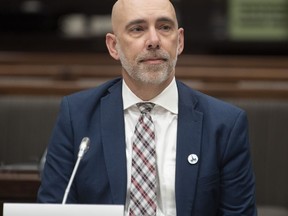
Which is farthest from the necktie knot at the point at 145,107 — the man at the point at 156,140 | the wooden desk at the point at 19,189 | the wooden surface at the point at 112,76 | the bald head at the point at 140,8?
the wooden surface at the point at 112,76

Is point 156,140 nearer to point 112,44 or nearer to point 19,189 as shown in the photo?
point 112,44

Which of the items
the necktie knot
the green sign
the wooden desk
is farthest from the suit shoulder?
the green sign

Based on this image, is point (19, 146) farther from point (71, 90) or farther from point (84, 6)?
point (84, 6)

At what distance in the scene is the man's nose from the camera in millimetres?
1986

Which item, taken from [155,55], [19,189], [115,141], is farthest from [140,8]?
[19,189]

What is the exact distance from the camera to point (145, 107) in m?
2.13

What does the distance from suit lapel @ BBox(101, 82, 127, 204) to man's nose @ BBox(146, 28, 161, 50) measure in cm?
23

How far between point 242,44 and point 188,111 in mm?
5710

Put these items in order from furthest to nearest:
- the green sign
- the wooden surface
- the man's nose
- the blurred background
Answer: the green sign
the wooden surface
the blurred background
the man's nose

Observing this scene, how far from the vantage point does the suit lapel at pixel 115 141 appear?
79.9 inches

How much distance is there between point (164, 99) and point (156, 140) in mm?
119

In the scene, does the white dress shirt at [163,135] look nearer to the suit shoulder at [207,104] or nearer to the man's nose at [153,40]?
the suit shoulder at [207,104]

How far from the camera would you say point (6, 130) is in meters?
3.79

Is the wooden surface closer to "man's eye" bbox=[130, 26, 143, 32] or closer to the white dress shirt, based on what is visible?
the white dress shirt
